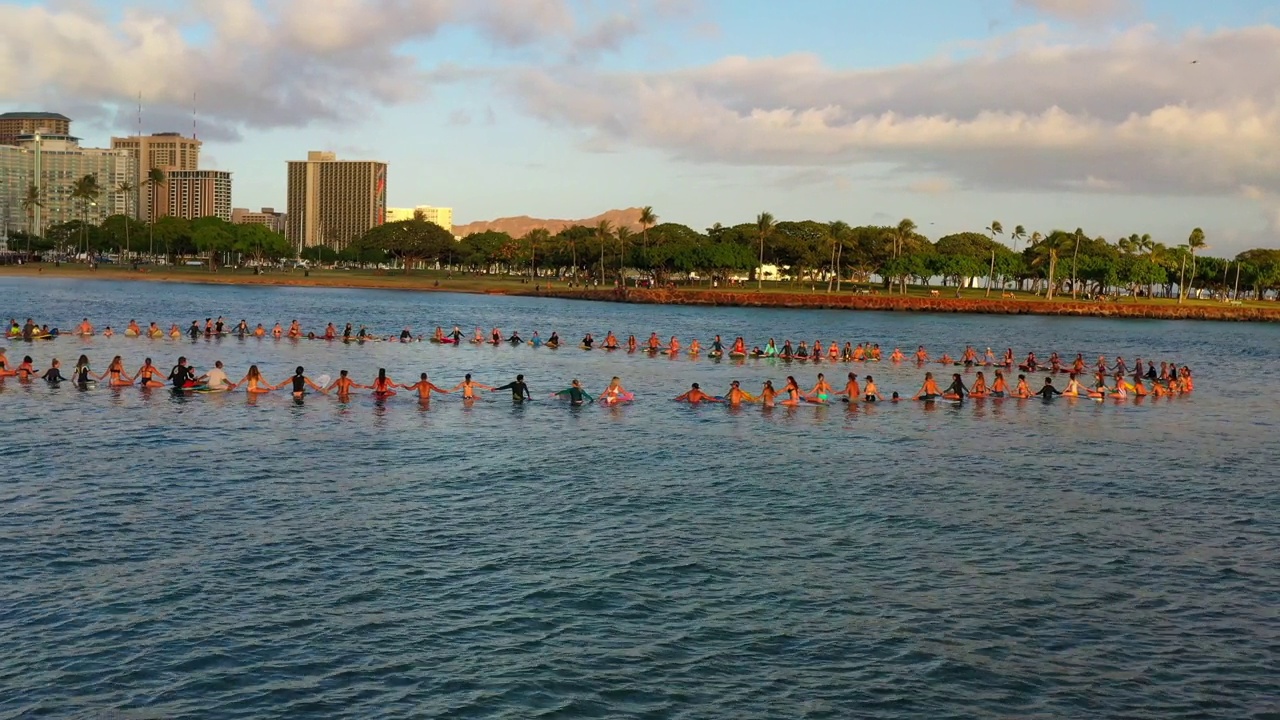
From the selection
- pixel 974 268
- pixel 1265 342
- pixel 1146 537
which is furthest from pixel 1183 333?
pixel 1146 537

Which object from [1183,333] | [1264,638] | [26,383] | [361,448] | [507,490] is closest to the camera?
[1264,638]

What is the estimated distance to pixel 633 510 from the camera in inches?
1009

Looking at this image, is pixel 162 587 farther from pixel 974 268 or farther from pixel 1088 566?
pixel 974 268

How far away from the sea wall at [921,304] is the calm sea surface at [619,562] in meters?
123

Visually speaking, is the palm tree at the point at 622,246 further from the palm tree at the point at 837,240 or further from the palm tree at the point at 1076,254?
the palm tree at the point at 1076,254

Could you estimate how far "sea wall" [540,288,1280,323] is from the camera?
16575 centimetres

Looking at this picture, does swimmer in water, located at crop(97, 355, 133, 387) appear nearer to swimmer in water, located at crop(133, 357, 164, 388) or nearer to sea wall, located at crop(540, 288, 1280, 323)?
swimmer in water, located at crop(133, 357, 164, 388)

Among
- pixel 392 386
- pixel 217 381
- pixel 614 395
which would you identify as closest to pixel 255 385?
pixel 217 381

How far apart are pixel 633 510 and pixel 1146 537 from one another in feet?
37.3

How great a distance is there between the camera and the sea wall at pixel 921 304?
166m

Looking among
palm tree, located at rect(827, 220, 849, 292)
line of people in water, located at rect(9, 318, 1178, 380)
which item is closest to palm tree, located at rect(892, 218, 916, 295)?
palm tree, located at rect(827, 220, 849, 292)

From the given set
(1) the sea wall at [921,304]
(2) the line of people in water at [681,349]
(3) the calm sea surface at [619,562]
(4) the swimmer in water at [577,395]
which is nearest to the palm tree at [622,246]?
(1) the sea wall at [921,304]

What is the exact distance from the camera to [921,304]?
545 feet

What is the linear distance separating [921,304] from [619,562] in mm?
151466
